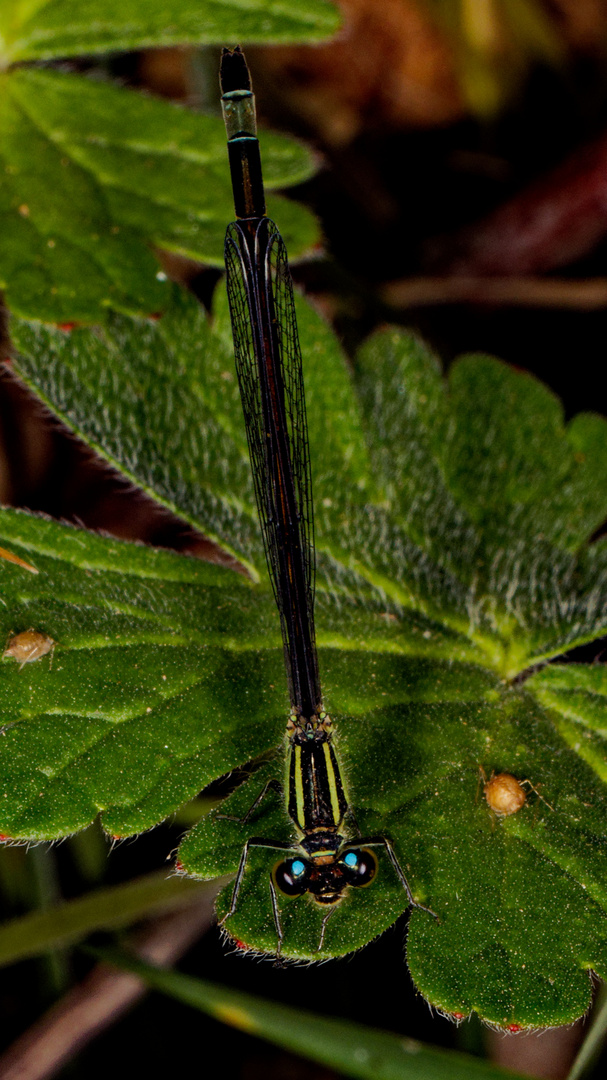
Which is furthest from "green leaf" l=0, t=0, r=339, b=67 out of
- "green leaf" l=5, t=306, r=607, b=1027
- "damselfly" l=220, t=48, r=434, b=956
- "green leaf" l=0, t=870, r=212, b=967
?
"green leaf" l=0, t=870, r=212, b=967

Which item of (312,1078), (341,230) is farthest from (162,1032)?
(341,230)

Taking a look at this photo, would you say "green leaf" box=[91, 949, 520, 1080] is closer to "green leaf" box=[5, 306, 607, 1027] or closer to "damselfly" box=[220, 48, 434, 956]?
"green leaf" box=[5, 306, 607, 1027]

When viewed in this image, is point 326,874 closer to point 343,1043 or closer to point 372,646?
point 343,1043

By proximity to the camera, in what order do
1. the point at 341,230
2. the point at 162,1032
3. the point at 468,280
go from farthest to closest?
the point at 341,230
the point at 468,280
the point at 162,1032

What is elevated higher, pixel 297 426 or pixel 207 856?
pixel 297 426

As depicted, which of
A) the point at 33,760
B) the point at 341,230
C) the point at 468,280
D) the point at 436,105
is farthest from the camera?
the point at 436,105

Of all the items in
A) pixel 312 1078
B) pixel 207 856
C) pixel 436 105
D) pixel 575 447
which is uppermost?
pixel 436 105

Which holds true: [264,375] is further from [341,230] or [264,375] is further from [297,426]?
[341,230]
